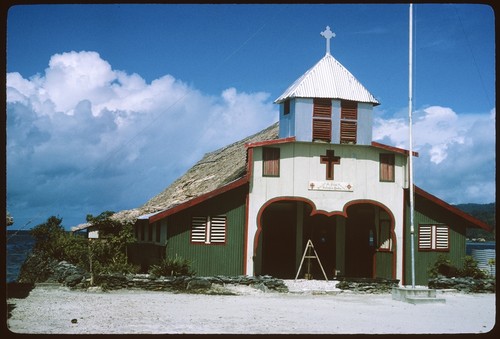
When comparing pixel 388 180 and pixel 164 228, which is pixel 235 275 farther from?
pixel 388 180

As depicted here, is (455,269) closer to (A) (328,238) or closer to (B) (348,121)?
(A) (328,238)

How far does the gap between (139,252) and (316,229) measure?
833 cm

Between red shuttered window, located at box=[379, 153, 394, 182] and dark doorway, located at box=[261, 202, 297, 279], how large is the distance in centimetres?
426

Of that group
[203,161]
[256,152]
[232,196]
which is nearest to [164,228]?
[232,196]

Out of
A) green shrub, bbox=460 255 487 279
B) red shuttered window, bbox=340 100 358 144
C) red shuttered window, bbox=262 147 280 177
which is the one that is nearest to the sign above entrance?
red shuttered window, bbox=262 147 280 177

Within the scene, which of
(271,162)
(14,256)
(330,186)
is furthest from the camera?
(14,256)

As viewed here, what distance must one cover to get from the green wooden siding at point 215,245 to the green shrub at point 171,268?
2.16ft

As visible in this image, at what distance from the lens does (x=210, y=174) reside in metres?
36.9

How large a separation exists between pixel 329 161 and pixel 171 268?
313 inches

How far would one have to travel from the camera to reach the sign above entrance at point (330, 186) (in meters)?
26.6

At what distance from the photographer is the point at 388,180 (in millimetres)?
27406

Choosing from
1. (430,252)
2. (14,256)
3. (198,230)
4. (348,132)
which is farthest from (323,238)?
(14,256)

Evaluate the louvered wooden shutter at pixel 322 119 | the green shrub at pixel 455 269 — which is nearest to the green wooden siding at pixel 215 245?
the louvered wooden shutter at pixel 322 119

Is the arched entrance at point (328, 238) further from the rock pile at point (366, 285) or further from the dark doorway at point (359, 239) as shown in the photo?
the rock pile at point (366, 285)
